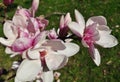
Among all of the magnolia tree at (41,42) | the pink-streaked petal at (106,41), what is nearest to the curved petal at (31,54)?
the magnolia tree at (41,42)

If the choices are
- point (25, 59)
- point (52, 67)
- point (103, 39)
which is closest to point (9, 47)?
point (25, 59)

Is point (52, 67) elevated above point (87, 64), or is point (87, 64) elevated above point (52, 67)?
point (52, 67)

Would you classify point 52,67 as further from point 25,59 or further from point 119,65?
point 119,65

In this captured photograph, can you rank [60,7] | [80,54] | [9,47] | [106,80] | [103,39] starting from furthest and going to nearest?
[60,7], [80,54], [106,80], [103,39], [9,47]

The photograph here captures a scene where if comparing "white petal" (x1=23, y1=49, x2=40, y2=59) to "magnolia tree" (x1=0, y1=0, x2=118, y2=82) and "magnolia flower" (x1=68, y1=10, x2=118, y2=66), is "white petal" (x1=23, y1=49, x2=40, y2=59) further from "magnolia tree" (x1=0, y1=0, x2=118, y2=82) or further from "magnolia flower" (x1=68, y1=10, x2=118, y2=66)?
"magnolia flower" (x1=68, y1=10, x2=118, y2=66)

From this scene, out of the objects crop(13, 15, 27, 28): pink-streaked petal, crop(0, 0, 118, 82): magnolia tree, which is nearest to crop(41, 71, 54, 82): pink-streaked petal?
crop(0, 0, 118, 82): magnolia tree

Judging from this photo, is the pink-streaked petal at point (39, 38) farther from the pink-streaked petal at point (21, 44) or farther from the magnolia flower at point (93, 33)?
the magnolia flower at point (93, 33)

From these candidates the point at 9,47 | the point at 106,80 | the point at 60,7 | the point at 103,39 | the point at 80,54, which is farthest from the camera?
the point at 60,7

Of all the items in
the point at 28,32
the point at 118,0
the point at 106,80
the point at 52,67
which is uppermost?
the point at 28,32
